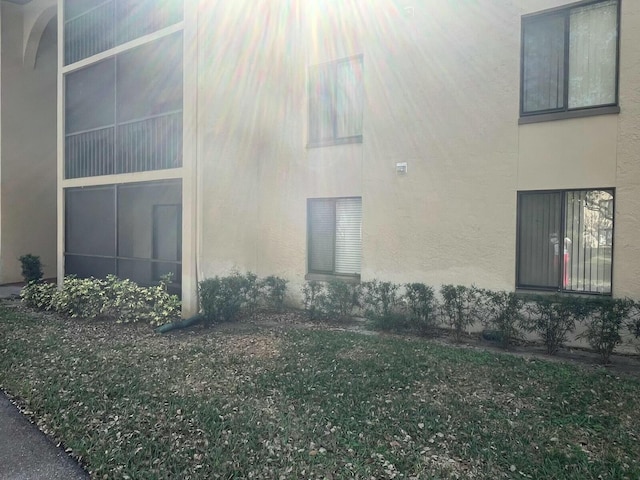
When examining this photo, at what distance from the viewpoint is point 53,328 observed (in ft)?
25.4

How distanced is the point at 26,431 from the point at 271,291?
5400mm

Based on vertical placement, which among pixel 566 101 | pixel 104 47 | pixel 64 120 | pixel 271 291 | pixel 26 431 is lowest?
pixel 26 431

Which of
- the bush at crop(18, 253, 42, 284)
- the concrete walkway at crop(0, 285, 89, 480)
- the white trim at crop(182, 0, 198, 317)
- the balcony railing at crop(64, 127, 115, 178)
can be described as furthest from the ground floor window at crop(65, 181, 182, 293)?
the concrete walkway at crop(0, 285, 89, 480)

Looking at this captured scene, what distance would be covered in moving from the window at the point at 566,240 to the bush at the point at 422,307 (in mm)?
1401

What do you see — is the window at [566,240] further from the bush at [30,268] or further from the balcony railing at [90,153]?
the bush at [30,268]

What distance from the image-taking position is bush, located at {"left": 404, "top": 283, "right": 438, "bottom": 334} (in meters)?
7.30

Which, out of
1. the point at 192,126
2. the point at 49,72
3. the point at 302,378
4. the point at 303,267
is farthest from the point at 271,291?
the point at 49,72

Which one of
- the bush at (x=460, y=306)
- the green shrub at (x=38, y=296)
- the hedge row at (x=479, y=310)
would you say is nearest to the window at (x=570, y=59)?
the hedge row at (x=479, y=310)

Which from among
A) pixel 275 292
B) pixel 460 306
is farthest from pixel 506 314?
pixel 275 292

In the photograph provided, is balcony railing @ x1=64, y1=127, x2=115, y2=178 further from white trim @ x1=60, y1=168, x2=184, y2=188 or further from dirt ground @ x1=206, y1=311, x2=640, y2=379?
dirt ground @ x1=206, y1=311, x2=640, y2=379

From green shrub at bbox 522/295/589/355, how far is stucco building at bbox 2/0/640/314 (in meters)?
0.70

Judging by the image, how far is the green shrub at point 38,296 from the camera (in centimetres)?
966

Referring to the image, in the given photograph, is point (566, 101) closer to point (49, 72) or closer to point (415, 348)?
point (415, 348)

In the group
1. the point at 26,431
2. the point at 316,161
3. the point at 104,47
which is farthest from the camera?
the point at 104,47
